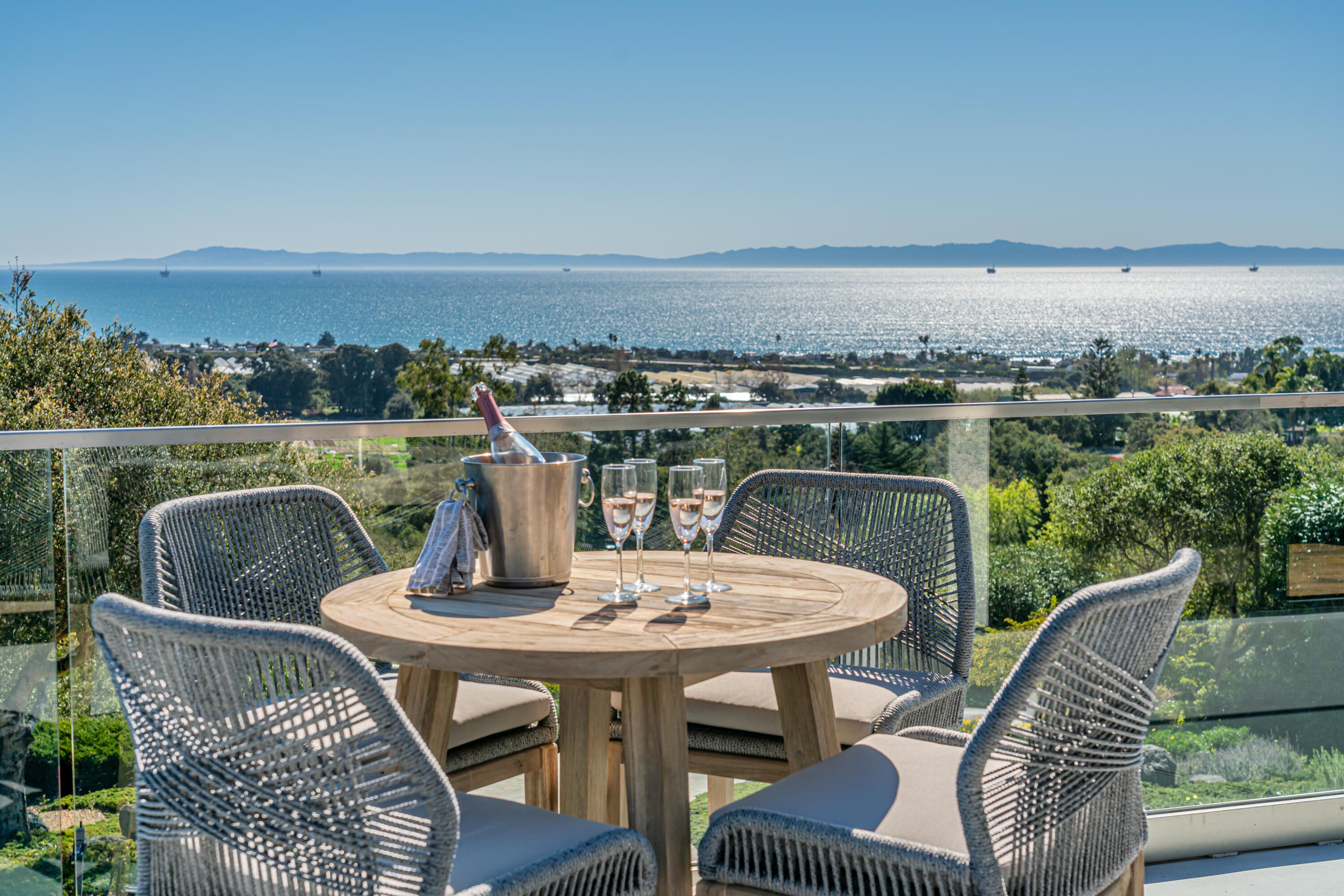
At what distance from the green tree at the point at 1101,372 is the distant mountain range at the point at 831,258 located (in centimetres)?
923

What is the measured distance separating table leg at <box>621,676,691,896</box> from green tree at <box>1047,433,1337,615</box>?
2.01 metres

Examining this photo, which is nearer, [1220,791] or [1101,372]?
[1220,791]

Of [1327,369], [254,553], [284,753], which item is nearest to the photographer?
[284,753]

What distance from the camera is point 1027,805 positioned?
4.65 feet

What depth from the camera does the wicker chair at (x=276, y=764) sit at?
48.2 inches

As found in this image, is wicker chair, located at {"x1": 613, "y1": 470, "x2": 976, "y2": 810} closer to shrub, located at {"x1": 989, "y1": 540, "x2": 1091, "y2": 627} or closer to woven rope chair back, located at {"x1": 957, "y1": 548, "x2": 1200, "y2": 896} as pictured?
woven rope chair back, located at {"x1": 957, "y1": 548, "x2": 1200, "y2": 896}

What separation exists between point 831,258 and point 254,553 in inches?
2701

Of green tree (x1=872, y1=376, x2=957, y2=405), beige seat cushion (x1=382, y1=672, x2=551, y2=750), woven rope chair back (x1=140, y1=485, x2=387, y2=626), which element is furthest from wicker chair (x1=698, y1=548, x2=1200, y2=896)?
green tree (x1=872, y1=376, x2=957, y2=405)

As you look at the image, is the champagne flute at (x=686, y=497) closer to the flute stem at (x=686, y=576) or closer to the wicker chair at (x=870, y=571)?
the flute stem at (x=686, y=576)

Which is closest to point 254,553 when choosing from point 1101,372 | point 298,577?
point 298,577

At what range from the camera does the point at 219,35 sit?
57.8m

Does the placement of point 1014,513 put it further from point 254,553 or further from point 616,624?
point 254,553

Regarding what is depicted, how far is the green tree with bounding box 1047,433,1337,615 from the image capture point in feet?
11.0

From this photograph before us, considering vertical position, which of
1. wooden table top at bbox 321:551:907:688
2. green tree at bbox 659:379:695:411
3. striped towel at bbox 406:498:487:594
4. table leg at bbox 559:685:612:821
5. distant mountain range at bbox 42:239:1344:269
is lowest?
green tree at bbox 659:379:695:411
